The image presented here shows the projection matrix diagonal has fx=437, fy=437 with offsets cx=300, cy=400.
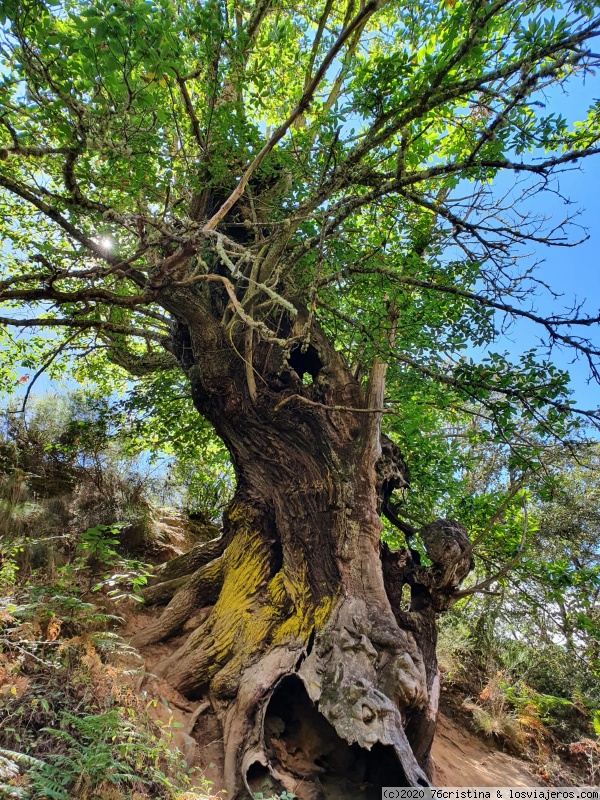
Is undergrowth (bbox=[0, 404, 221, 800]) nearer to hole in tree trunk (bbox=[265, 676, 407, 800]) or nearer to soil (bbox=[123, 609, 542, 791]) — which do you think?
soil (bbox=[123, 609, 542, 791])

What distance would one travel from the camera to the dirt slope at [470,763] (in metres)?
4.82

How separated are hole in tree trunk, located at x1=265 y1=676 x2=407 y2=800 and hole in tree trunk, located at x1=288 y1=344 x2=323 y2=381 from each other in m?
3.42

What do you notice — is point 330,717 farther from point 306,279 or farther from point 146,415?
point 146,415

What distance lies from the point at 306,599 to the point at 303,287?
11.4 ft

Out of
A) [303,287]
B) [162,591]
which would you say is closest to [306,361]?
[303,287]

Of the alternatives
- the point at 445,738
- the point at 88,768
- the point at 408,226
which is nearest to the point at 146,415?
the point at 408,226

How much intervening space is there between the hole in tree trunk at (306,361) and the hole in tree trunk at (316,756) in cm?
342

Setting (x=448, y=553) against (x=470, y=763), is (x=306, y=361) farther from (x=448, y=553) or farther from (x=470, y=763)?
(x=470, y=763)

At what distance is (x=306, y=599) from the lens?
4.24m

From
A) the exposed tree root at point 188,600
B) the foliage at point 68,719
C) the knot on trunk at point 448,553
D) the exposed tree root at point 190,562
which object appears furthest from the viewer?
the exposed tree root at point 190,562

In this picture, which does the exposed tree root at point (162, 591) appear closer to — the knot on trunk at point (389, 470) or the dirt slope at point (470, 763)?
the knot on trunk at point (389, 470)

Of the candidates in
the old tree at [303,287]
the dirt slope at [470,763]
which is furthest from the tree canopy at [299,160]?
the dirt slope at [470,763]

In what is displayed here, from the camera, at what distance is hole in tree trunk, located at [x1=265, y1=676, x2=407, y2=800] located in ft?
10.3

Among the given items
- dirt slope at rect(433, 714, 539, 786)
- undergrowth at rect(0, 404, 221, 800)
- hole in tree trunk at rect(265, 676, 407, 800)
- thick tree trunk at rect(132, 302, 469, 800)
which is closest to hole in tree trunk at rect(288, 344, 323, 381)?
thick tree trunk at rect(132, 302, 469, 800)
